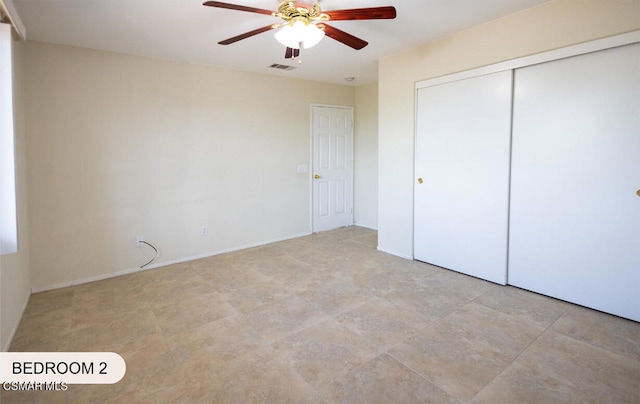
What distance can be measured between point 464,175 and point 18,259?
4.17 m

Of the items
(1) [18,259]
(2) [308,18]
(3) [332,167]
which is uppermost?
(2) [308,18]

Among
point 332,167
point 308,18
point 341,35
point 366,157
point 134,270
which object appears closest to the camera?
Result: point 308,18

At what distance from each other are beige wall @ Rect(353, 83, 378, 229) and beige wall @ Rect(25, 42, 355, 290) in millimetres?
1019

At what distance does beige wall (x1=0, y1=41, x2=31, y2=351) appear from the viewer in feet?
7.68

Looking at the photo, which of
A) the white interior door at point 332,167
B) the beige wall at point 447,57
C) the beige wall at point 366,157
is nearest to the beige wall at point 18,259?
the white interior door at point 332,167

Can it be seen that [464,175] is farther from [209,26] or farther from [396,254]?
[209,26]

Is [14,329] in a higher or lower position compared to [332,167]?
lower

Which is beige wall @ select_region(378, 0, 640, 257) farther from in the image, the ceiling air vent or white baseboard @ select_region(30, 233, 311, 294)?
white baseboard @ select_region(30, 233, 311, 294)

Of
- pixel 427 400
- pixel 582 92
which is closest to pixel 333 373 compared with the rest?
pixel 427 400

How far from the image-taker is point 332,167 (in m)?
5.72

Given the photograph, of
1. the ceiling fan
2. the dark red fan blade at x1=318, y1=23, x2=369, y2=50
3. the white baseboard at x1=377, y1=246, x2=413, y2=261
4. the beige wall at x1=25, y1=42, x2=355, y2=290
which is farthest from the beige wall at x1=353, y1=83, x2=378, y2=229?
the ceiling fan

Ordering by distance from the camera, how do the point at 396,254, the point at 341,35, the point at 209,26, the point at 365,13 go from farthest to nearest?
the point at 396,254
the point at 209,26
the point at 341,35
the point at 365,13

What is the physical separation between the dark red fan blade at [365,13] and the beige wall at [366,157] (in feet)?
11.1

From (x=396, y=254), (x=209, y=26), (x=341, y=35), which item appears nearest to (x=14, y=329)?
(x=209, y=26)
